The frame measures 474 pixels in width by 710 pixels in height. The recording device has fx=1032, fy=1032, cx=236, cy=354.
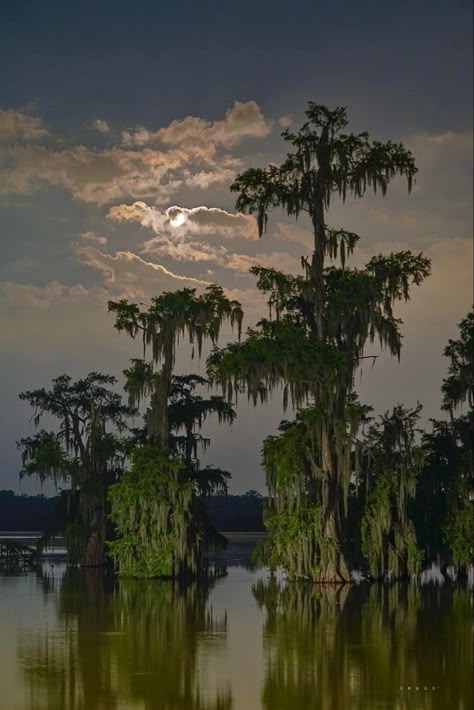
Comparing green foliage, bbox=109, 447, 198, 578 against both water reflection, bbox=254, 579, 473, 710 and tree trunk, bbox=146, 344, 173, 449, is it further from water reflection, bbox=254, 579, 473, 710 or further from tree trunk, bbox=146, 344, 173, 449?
water reflection, bbox=254, 579, 473, 710

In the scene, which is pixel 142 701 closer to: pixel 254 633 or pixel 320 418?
pixel 254 633

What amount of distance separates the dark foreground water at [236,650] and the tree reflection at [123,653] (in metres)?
0.03

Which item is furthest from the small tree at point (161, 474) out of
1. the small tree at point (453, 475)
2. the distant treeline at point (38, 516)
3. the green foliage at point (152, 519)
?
the distant treeline at point (38, 516)

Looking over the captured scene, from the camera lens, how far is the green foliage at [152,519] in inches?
1576

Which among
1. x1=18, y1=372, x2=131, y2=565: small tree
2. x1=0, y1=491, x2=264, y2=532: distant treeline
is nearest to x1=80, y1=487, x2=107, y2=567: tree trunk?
x1=18, y1=372, x2=131, y2=565: small tree

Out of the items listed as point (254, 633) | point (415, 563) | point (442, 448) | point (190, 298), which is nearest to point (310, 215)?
point (190, 298)

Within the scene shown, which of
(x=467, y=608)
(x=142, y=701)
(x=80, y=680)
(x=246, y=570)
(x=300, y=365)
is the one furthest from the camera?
(x=246, y=570)

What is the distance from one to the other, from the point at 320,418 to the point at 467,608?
11.3 meters

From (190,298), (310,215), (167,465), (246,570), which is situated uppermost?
(310,215)

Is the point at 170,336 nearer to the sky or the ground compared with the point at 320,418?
nearer to the sky

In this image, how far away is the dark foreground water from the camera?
567 inches

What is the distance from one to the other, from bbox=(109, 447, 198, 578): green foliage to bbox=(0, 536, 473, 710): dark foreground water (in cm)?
680

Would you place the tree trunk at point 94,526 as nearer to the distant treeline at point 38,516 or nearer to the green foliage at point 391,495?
the green foliage at point 391,495

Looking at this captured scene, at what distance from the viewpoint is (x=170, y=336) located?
137 feet
